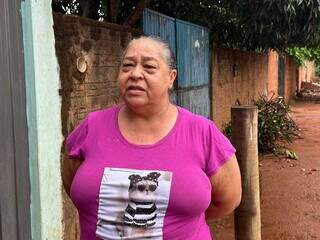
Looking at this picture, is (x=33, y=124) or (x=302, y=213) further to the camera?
(x=302, y=213)

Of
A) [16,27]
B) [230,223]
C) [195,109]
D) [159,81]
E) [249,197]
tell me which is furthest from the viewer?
[195,109]

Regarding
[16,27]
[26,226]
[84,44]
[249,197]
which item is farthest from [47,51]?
[249,197]

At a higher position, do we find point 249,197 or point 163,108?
point 163,108

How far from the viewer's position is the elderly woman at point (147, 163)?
1864 millimetres

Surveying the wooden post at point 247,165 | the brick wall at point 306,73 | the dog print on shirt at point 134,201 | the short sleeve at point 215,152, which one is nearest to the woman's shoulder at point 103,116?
the dog print on shirt at point 134,201

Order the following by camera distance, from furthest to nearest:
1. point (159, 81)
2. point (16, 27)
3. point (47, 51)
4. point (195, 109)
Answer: point (195, 109), point (47, 51), point (16, 27), point (159, 81)

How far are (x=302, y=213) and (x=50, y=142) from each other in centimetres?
407

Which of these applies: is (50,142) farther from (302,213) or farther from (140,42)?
(302,213)

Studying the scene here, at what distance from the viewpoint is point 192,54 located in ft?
22.2

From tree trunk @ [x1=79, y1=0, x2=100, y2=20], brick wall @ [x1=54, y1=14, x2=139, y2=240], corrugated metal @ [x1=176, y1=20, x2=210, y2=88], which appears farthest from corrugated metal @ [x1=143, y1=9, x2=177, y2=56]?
brick wall @ [x1=54, y1=14, x2=139, y2=240]

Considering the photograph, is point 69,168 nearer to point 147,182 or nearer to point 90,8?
point 147,182

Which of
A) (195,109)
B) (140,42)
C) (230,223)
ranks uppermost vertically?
(140,42)

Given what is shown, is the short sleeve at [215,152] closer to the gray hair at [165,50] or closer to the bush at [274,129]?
the gray hair at [165,50]

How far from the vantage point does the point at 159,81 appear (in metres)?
2.00
